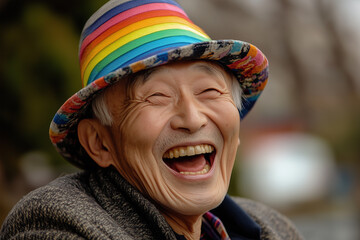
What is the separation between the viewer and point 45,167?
19.0ft

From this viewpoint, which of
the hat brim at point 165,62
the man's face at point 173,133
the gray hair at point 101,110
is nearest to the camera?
the hat brim at point 165,62

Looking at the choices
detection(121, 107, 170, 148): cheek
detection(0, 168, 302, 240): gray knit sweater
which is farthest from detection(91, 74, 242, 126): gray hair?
detection(0, 168, 302, 240): gray knit sweater

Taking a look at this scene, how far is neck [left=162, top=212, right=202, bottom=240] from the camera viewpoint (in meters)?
2.41

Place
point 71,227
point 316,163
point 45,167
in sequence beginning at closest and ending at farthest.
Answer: point 71,227 < point 45,167 < point 316,163

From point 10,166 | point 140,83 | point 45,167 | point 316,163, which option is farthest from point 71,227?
point 316,163

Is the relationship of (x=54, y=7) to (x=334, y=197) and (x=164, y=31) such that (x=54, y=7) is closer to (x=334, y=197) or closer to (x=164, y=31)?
(x=164, y=31)

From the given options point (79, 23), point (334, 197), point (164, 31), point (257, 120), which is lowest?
point (334, 197)

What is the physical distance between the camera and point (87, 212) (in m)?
2.08

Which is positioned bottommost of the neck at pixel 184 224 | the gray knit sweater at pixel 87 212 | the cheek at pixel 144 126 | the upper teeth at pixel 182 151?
the neck at pixel 184 224

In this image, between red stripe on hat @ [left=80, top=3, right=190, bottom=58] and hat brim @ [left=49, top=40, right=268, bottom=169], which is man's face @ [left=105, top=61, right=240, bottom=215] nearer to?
hat brim @ [left=49, top=40, right=268, bottom=169]

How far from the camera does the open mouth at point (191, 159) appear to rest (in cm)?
229

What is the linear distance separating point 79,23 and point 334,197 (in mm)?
13518

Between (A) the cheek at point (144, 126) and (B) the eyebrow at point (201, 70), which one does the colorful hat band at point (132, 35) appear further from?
(A) the cheek at point (144, 126)

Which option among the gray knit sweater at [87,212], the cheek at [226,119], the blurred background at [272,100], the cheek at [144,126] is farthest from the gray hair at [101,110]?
the blurred background at [272,100]
